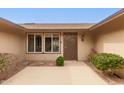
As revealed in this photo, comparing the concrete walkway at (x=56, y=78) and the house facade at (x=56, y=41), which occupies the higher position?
the house facade at (x=56, y=41)

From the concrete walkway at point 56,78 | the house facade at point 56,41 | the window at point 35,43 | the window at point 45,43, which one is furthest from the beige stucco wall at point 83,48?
the concrete walkway at point 56,78

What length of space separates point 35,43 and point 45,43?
2.74ft

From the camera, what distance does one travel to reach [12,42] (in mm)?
14602

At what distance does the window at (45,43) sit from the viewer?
58.3ft

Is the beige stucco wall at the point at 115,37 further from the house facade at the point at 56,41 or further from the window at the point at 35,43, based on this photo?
the window at the point at 35,43

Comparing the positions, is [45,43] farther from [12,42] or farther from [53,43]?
[12,42]

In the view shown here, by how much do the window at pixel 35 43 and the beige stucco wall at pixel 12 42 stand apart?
0.63m

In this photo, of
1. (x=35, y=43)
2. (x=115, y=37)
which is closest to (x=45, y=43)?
(x=35, y=43)

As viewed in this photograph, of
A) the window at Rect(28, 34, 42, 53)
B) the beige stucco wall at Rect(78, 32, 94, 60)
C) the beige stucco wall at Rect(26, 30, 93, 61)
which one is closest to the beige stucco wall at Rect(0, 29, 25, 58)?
A: the window at Rect(28, 34, 42, 53)

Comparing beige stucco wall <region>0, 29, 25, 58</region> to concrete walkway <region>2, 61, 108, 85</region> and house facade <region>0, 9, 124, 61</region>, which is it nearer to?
house facade <region>0, 9, 124, 61</region>

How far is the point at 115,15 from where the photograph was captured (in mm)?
8680

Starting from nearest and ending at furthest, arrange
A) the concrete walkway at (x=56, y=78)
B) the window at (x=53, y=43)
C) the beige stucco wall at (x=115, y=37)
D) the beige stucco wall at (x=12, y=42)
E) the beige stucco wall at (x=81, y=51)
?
the concrete walkway at (x=56, y=78), the beige stucco wall at (x=115, y=37), the beige stucco wall at (x=12, y=42), the beige stucco wall at (x=81, y=51), the window at (x=53, y=43)

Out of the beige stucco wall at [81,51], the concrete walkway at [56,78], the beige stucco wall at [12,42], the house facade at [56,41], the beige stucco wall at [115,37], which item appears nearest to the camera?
the concrete walkway at [56,78]

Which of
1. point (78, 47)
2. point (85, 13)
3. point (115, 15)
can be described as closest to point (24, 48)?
point (78, 47)
